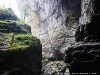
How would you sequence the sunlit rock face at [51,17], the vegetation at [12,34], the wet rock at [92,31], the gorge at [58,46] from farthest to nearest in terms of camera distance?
the sunlit rock face at [51,17], the vegetation at [12,34], the wet rock at [92,31], the gorge at [58,46]

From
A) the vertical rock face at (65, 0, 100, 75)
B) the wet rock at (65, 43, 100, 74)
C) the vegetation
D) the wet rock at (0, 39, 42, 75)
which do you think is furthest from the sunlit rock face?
the wet rock at (65, 43, 100, 74)


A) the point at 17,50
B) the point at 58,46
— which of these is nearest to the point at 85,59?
the point at 17,50

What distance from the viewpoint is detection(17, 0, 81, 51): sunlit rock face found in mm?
29484

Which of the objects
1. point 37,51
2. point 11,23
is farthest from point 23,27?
point 37,51

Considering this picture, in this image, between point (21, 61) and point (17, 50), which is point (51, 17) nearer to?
point (17, 50)

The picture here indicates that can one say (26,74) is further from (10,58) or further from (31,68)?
(10,58)

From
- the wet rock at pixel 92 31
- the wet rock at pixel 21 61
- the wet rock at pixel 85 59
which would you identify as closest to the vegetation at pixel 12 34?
the wet rock at pixel 21 61

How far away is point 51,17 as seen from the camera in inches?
1438

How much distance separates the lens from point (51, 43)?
32.3m

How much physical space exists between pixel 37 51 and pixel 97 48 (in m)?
6.27

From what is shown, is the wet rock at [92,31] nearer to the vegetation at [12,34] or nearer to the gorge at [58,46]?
the gorge at [58,46]

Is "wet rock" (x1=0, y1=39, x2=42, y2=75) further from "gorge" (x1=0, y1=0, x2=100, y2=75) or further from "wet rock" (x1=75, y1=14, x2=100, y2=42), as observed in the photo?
"wet rock" (x1=75, y1=14, x2=100, y2=42)

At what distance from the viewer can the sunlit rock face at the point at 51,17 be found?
2948 cm

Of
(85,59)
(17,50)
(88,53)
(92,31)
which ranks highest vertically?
(92,31)
